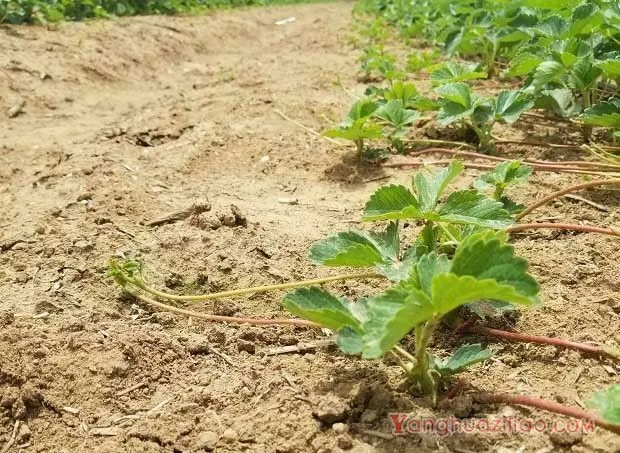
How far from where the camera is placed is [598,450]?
1073mm

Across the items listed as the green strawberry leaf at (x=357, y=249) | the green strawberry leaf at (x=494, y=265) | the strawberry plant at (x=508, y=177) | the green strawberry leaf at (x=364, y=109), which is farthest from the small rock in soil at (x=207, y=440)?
the green strawberry leaf at (x=364, y=109)

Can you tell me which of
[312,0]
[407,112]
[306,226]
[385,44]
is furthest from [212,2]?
[306,226]

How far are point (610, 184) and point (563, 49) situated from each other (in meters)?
0.70

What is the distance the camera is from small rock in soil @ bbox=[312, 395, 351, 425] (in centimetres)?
121

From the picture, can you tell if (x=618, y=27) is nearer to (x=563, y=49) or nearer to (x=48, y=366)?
(x=563, y=49)

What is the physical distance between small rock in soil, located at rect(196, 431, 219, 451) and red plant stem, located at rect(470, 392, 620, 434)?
51 centimetres

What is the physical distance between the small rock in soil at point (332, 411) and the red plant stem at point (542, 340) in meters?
0.37

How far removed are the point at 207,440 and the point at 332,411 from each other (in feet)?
0.82

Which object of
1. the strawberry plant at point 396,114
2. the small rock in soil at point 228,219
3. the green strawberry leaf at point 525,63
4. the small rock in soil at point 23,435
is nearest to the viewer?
the small rock in soil at point 23,435

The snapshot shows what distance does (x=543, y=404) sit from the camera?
1147 millimetres

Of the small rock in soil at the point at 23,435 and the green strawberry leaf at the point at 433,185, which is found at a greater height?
the green strawberry leaf at the point at 433,185

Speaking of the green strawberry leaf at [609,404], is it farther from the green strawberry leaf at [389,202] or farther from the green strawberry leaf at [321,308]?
the green strawberry leaf at [389,202]

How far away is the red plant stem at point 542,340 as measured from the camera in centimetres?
131

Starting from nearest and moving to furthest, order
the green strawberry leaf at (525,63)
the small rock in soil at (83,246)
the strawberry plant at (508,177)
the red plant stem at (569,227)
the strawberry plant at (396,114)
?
the red plant stem at (569,227) < the strawberry plant at (508,177) < the small rock in soil at (83,246) < the green strawberry leaf at (525,63) < the strawberry plant at (396,114)
